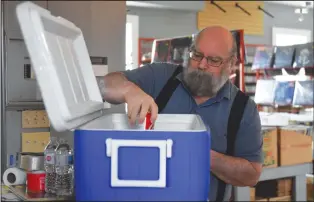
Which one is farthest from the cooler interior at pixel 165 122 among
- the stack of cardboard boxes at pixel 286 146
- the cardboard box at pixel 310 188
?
the cardboard box at pixel 310 188

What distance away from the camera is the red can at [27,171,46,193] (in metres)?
1.74

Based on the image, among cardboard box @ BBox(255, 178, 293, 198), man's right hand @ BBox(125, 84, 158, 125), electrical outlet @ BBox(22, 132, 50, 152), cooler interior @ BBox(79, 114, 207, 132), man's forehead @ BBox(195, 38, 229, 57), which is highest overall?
man's forehead @ BBox(195, 38, 229, 57)

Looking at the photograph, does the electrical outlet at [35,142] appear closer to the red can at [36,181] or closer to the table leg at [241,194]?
the red can at [36,181]

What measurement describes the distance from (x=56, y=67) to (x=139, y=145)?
0.90ft

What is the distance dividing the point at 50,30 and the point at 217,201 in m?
1.22

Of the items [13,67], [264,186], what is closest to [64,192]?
[13,67]

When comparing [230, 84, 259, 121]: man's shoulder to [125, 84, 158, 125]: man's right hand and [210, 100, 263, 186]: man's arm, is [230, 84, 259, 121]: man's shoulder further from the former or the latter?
[125, 84, 158, 125]: man's right hand

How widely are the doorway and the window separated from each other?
4.50 metres

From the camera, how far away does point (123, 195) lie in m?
1.07

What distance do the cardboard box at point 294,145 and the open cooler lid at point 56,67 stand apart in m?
3.02

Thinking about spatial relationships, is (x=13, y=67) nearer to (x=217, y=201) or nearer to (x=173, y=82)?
(x=173, y=82)

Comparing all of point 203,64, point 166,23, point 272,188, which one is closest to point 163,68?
point 203,64

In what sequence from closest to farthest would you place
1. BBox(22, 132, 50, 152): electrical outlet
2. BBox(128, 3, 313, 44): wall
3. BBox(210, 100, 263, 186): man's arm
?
1. BBox(210, 100, 263, 186): man's arm
2. BBox(22, 132, 50, 152): electrical outlet
3. BBox(128, 3, 313, 44): wall

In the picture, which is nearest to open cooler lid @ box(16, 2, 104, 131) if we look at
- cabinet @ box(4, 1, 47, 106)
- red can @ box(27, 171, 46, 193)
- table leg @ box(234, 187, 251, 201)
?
red can @ box(27, 171, 46, 193)
